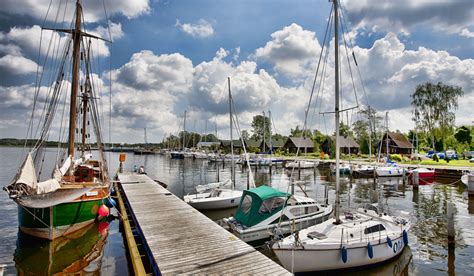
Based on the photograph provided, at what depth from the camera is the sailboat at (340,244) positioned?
11.7 meters

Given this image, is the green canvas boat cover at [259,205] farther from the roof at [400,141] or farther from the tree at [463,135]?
the tree at [463,135]

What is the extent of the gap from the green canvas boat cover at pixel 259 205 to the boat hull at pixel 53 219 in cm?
951

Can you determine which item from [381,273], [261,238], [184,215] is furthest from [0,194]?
[381,273]

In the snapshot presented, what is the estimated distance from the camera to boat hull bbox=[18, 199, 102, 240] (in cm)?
1573

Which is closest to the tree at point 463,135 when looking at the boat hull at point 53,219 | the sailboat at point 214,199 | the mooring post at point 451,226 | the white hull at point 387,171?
the white hull at point 387,171

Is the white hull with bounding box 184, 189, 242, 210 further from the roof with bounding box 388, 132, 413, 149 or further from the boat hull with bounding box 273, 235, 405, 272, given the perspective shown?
the roof with bounding box 388, 132, 413, 149

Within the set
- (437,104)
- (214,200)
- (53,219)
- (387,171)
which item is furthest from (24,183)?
(437,104)

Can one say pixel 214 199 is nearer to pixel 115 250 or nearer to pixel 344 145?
pixel 115 250

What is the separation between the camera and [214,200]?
23672 millimetres

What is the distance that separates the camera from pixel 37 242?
632 inches

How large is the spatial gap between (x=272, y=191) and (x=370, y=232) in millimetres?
5511

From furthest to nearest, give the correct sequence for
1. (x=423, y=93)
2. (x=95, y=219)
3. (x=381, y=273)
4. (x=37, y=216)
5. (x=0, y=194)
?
(x=423, y=93) → (x=0, y=194) → (x=95, y=219) → (x=37, y=216) → (x=381, y=273)

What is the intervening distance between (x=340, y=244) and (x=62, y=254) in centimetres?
1360

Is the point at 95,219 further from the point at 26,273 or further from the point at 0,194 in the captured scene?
the point at 0,194
